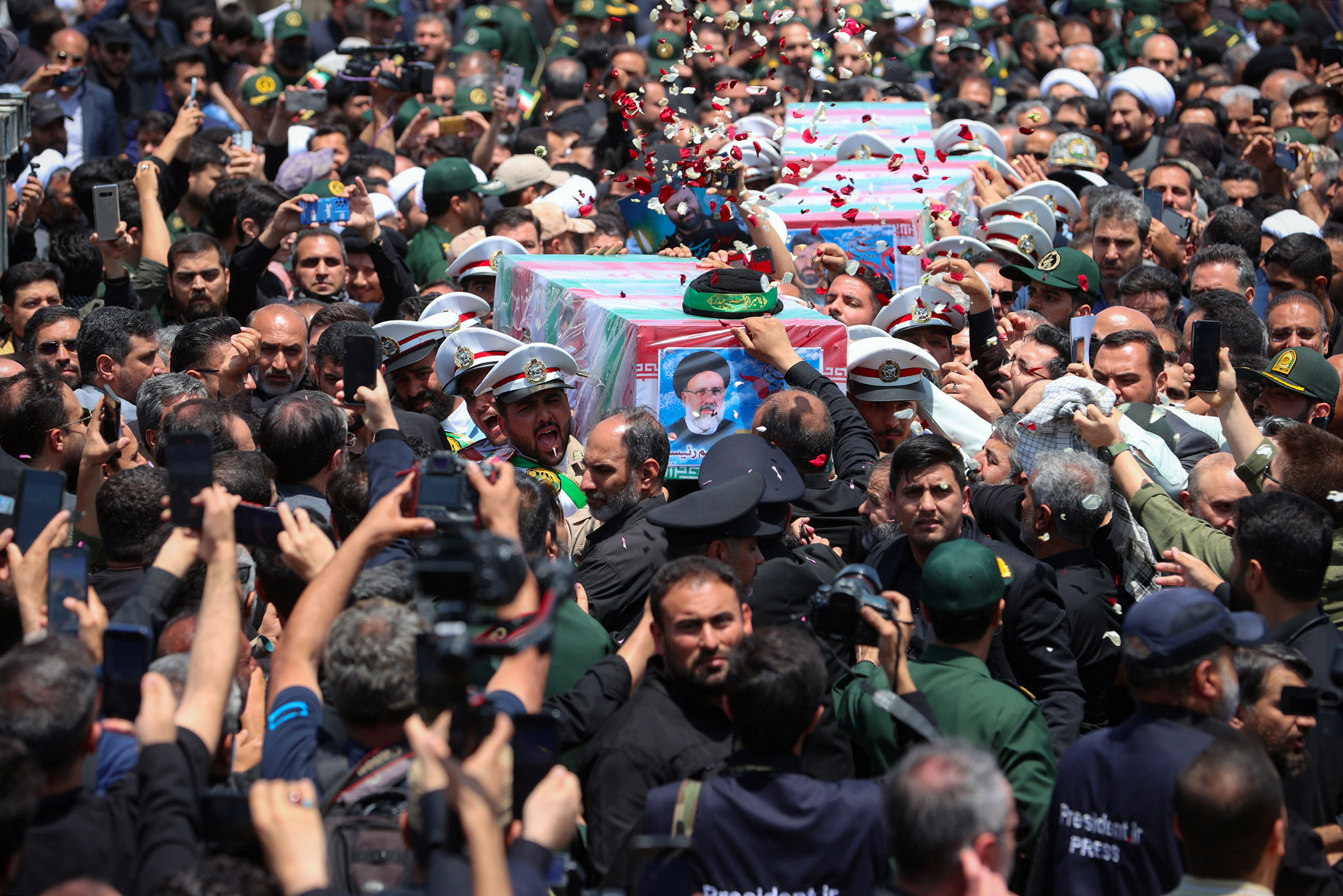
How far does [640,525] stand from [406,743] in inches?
70.6

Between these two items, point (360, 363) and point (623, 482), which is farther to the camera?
point (623, 482)

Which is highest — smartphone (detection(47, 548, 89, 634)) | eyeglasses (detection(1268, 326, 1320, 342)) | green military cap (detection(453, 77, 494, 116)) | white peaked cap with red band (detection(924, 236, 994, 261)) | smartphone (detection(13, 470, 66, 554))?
smartphone (detection(47, 548, 89, 634))

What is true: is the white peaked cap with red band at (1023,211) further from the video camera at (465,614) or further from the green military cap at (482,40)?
the green military cap at (482,40)

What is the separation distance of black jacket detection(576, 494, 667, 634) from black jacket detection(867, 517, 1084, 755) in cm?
88

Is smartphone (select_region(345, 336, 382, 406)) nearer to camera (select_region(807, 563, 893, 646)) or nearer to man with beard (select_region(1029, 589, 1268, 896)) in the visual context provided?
camera (select_region(807, 563, 893, 646))

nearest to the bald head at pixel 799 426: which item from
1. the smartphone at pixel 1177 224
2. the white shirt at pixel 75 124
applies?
the smartphone at pixel 1177 224

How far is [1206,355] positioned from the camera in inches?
200

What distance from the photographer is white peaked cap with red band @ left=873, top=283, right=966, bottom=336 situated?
6488 mm

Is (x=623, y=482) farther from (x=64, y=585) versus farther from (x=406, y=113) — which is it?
(x=406, y=113)

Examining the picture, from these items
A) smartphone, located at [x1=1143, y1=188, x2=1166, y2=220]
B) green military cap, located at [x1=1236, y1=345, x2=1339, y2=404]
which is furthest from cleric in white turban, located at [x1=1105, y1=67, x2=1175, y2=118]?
green military cap, located at [x1=1236, y1=345, x2=1339, y2=404]

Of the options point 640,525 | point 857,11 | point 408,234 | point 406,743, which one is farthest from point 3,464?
point 857,11

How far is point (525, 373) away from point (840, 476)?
1272mm

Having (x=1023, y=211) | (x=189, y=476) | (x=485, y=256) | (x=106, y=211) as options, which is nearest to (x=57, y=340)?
(x=106, y=211)

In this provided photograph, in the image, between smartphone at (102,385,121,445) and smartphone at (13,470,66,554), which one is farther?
smartphone at (102,385,121,445)
